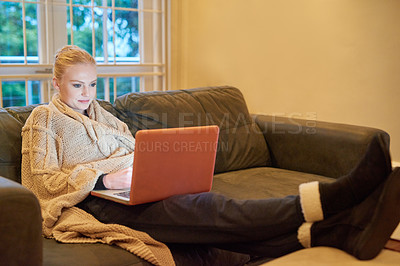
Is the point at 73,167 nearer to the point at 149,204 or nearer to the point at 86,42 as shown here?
the point at 149,204

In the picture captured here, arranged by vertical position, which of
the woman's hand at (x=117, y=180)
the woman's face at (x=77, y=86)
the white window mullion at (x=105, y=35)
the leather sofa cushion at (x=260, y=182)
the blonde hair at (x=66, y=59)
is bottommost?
the leather sofa cushion at (x=260, y=182)

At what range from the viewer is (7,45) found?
9.32 feet

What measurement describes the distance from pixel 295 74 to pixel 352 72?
0.39 m

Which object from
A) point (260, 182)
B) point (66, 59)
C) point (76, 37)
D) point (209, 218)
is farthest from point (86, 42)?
point (209, 218)

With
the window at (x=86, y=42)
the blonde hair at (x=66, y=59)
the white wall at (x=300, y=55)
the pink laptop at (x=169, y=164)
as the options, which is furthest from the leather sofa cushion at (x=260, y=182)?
the window at (x=86, y=42)

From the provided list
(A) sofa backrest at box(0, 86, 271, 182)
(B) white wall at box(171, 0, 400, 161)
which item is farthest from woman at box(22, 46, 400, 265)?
(B) white wall at box(171, 0, 400, 161)

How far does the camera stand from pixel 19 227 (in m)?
1.28

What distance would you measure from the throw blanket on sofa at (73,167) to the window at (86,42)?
42.3 inches

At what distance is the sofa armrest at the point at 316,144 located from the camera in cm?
231

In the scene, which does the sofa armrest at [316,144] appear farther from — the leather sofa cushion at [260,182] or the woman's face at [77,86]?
the woman's face at [77,86]

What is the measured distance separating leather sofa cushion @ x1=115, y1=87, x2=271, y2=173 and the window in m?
0.85

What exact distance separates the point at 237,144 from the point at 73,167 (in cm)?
97

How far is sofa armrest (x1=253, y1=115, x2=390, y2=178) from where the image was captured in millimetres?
2312

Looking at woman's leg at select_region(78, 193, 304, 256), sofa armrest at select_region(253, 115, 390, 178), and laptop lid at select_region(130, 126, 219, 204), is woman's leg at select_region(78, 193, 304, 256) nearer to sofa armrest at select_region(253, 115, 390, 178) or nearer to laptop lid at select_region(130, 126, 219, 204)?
laptop lid at select_region(130, 126, 219, 204)
